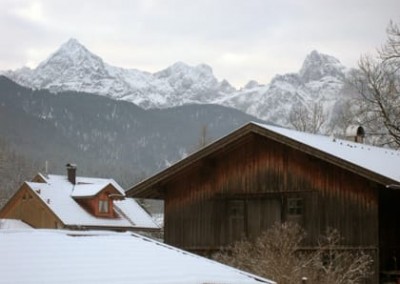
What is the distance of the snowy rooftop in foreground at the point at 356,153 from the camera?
23.1 meters

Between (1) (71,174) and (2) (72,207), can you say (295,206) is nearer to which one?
(2) (72,207)

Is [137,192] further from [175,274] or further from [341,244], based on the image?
[175,274]

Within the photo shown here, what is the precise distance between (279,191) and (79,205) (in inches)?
1277

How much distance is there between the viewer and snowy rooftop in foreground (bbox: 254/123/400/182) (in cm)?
2312

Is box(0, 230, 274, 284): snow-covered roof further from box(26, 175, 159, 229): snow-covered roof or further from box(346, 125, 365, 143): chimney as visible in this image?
box(26, 175, 159, 229): snow-covered roof

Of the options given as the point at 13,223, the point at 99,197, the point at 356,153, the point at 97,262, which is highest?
the point at 356,153

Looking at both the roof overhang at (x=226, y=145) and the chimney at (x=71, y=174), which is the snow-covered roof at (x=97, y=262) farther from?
the chimney at (x=71, y=174)

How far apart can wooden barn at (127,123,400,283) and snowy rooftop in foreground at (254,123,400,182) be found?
8 cm

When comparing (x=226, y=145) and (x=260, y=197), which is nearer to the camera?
(x=260, y=197)

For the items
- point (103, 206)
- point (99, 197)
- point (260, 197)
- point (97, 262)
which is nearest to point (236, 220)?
point (260, 197)

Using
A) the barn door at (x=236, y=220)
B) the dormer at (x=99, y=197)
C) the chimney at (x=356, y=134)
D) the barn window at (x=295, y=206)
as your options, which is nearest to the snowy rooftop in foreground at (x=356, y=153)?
the barn window at (x=295, y=206)

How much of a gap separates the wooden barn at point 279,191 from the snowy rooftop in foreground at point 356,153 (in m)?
0.08

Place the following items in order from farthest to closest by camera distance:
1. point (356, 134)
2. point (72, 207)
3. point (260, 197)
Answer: point (72, 207), point (356, 134), point (260, 197)

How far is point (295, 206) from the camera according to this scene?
80.7 ft
